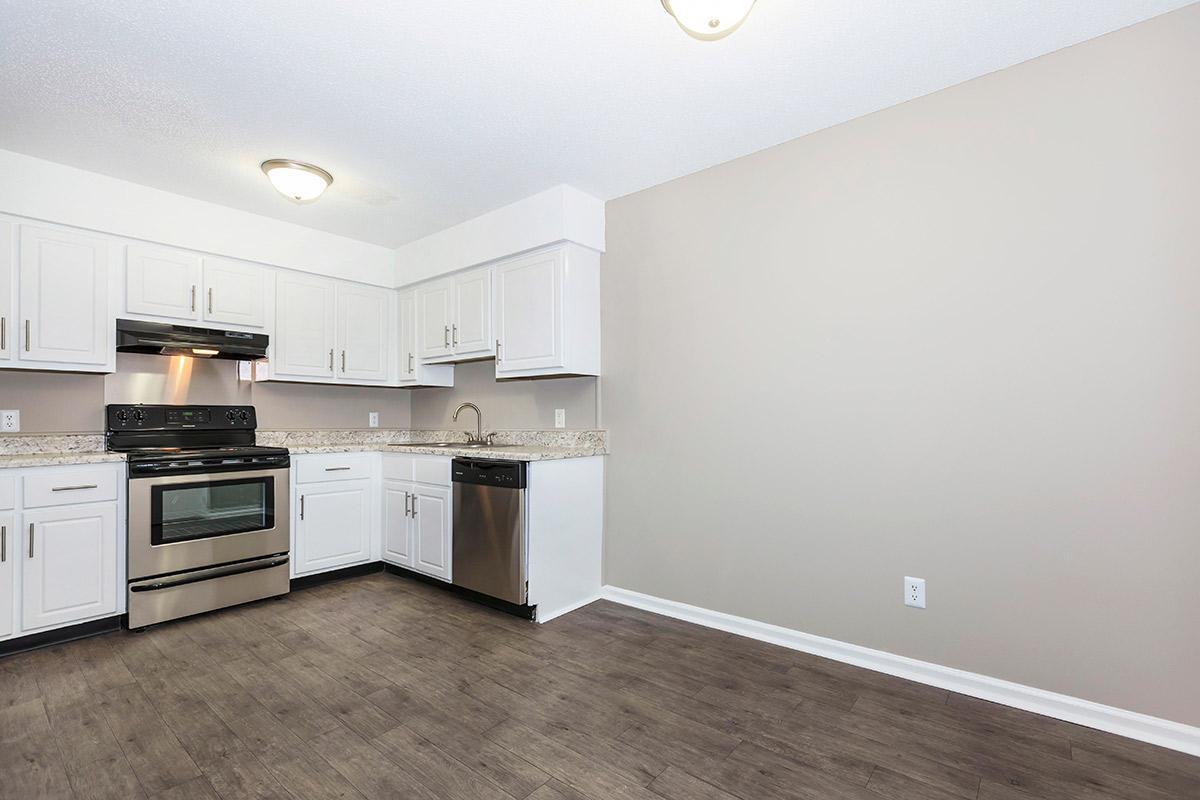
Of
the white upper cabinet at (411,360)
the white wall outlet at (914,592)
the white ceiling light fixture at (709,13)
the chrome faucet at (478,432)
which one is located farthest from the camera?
the white upper cabinet at (411,360)

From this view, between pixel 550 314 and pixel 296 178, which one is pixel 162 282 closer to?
pixel 296 178

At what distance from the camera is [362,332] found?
454 centimetres

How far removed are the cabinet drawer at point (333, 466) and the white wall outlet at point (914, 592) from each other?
11.1ft

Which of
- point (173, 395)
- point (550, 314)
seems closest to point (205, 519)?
point (173, 395)

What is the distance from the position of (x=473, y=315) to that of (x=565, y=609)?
2.04 m

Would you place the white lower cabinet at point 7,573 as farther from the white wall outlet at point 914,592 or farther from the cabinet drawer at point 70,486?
the white wall outlet at point 914,592

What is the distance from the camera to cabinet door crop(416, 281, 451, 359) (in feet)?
14.1

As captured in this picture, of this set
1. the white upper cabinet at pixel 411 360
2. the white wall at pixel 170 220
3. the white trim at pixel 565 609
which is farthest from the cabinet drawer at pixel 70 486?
the white trim at pixel 565 609

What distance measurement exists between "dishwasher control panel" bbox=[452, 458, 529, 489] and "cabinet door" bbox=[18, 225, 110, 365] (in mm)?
2097

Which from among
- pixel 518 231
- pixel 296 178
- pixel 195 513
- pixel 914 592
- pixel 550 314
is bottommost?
pixel 914 592

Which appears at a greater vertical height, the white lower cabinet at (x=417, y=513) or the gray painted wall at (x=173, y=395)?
the gray painted wall at (x=173, y=395)

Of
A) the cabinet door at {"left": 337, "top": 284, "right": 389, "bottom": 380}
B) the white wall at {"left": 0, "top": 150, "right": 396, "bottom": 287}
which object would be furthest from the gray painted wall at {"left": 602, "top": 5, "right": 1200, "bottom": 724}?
the white wall at {"left": 0, "top": 150, "right": 396, "bottom": 287}

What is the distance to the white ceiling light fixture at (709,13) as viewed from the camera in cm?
179

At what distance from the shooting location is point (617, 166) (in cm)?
322
